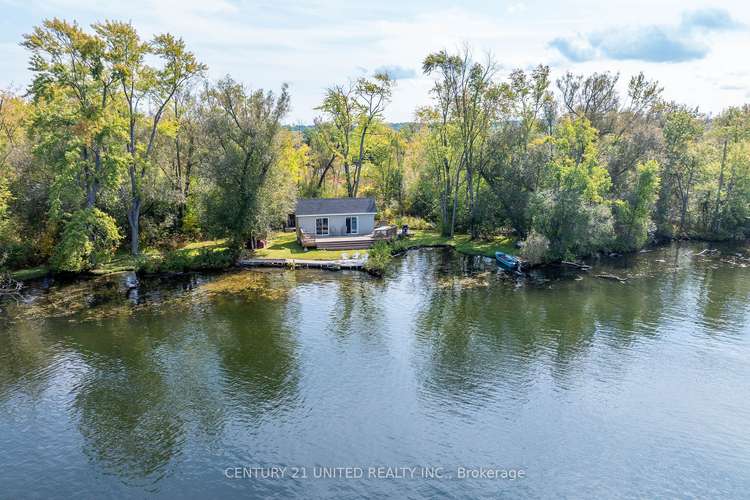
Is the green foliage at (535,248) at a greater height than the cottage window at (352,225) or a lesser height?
lesser

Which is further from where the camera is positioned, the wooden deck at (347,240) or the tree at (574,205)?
the wooden deck at (347,240)

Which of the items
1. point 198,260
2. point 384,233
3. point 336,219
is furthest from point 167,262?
point 384,233

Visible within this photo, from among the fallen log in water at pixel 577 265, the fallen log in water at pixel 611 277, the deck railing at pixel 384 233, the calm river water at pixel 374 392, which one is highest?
the deck railing at pixel 384 233

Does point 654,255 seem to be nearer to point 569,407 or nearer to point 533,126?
point 533,126

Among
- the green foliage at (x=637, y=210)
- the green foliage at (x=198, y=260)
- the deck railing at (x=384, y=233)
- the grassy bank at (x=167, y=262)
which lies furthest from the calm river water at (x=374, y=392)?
the deck railing at (x=384, y=233)

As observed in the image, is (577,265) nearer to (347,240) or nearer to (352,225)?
(347,240)

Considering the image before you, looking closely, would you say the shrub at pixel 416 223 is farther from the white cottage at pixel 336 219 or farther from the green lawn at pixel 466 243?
the white cottage at pixel 336 219

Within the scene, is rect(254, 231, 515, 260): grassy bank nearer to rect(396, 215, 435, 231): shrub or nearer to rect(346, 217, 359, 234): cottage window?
rect(396, 215, 435, 231): shrub

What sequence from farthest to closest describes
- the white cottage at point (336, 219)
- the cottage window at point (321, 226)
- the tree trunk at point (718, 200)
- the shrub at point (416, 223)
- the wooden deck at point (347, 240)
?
the shrub at point (416, 223)
the tree trunk at point (718, 200)
the cottage window at point (321, 226)
the white cottage at point (336, 219)
the wooden deck at point (347, 240)
